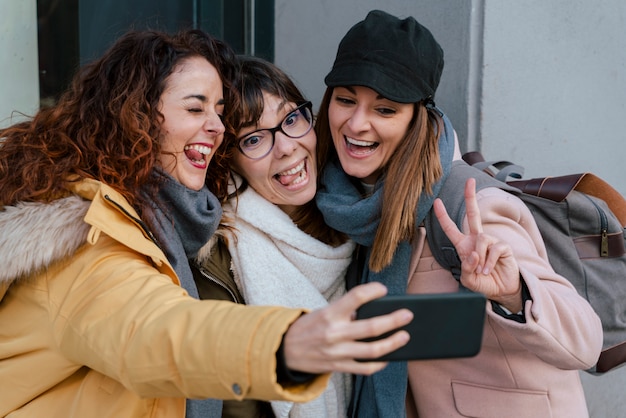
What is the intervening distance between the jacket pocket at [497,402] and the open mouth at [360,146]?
840mm

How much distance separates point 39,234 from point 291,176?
1.02 meters

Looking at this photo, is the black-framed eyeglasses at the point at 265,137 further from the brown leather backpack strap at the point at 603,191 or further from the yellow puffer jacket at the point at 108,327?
the brown leather backpack strap at the point at 603,191

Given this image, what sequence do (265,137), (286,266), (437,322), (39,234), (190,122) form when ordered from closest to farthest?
(437,322) → (39,234) → (190,122) → (286,266) → (265,137)

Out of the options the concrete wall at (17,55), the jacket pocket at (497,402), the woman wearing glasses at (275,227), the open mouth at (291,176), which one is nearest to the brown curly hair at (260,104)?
the woman wearing glasses at (275,227)

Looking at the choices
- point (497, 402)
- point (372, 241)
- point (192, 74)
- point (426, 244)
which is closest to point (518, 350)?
point (497, 402)

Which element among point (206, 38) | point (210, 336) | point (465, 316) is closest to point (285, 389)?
point (210, 336)

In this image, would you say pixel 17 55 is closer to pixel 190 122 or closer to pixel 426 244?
pixel 190 122

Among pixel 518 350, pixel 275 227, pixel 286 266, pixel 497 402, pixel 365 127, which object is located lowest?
pixel 497 402

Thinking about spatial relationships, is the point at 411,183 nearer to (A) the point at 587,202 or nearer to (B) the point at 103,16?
(A) the point at 587,202

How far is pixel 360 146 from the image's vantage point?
2.67 metres

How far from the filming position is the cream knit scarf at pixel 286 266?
261cm

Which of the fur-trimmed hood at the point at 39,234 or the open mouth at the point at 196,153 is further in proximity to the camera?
the open mouth at the point at 196,153

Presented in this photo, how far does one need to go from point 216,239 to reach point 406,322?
1.36 meters

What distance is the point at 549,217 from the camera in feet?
8.33
